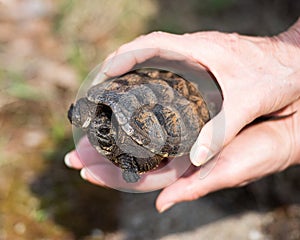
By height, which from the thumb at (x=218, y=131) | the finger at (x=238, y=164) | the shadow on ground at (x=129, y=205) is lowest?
the shadow on ground at (x=129, y=205)

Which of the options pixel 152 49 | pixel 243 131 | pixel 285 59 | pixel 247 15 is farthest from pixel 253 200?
pixel 247 15

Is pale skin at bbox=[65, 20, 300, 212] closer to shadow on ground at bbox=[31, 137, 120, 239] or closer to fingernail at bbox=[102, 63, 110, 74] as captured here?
fingernail at bbox=[102, 63, 110, 74]

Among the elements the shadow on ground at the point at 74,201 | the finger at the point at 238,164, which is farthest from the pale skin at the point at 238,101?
the shadow on ground at the point at 74,201

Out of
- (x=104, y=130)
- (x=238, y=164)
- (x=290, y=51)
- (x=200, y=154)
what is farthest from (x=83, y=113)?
(x=290, y=51)

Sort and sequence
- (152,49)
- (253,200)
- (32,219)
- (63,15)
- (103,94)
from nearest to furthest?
(103,94), (152,49), (32,219), (253,200), (63,15)

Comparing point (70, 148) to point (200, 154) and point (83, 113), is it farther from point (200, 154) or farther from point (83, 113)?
point (200, 154)

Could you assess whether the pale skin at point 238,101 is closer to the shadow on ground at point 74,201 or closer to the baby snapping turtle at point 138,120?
the baby snapping turtle at point 138,120

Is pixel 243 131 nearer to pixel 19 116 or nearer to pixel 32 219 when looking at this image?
pixel 32 219
